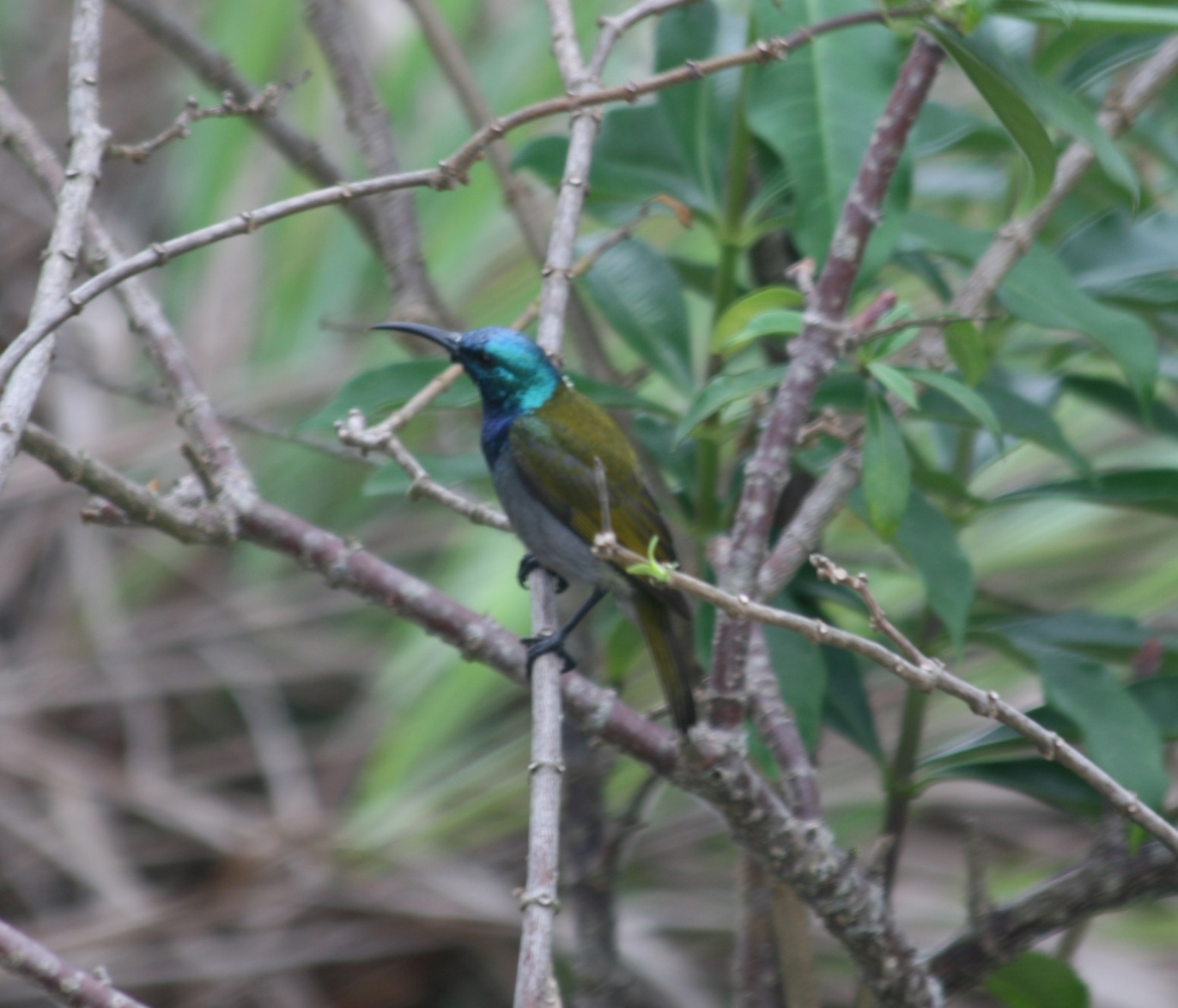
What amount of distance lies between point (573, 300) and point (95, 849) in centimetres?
245

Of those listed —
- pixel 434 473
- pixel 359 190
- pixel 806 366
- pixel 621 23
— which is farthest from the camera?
pixel 434 473

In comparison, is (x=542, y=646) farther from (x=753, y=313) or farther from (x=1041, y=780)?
(x=1041, y=780)

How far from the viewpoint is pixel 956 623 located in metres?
2.10

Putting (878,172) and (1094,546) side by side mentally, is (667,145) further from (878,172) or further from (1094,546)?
(1094,546)

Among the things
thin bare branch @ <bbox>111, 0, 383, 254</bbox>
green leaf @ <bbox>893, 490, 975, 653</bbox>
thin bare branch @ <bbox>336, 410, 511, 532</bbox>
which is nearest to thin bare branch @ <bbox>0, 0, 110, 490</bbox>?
thin bare branch @ <bbox>336, 410, 511, 532</bbox>

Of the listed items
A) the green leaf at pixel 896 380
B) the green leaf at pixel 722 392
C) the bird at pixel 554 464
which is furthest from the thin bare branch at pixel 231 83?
the green leaf at pixel 896 380

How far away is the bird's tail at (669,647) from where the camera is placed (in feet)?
7.38

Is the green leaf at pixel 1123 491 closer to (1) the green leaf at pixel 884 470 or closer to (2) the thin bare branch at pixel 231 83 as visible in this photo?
(1) the green leaf at pixel 884 470

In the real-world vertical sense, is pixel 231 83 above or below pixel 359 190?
above

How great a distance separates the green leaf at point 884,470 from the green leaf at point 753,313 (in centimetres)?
18

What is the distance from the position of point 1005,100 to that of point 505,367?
118 cm

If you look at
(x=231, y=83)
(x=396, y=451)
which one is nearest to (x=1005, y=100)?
(x=396, y=451)

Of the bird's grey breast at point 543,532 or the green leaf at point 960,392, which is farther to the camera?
the bird's grey breast at point 543,532

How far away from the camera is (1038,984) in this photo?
2.20m
